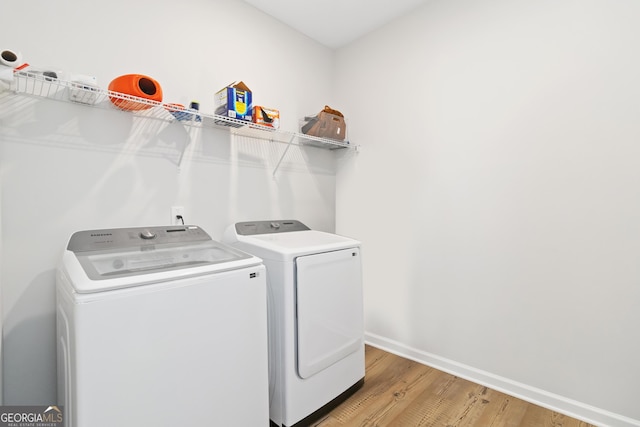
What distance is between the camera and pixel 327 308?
171cm

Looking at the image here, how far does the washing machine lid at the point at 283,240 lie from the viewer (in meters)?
1.60

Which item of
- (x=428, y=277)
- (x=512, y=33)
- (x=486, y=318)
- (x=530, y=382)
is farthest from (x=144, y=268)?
(x=512, y=33)

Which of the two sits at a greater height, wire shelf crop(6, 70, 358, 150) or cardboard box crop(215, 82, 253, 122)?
cardboard box crop(215, 82, 253, 122)

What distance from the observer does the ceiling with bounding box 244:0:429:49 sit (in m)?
2.21

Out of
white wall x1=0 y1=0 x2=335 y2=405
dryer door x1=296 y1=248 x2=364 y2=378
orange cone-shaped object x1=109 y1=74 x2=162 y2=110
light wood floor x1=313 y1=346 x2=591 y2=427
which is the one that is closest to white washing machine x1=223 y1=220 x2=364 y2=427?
dryer door x1=296 y1=248 x2=364 y2=378

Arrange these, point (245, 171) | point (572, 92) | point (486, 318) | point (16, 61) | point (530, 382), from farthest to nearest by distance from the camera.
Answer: point (245, 171) < point (486, 318) < point (530, 382) < point (572, 92) < point (16, 61)

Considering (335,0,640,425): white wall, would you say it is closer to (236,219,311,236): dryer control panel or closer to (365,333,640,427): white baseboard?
(365,333,640,427): white baseboard

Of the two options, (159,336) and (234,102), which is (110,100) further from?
(159,336)

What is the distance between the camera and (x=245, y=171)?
2166mm

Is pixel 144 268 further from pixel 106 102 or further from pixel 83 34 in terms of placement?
pixel 83 34

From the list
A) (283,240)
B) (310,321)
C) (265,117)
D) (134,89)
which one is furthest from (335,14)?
(310,321)

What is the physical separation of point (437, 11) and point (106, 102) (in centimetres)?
216

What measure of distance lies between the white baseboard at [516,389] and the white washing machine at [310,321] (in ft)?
1.88

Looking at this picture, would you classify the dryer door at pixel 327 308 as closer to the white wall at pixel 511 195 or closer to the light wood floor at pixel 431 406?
the light wood floor at pixel 431 406
